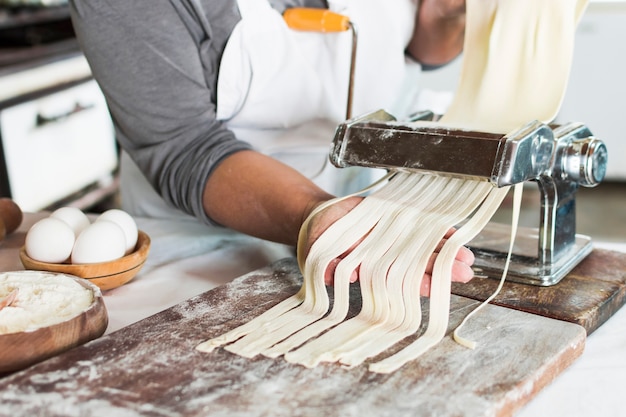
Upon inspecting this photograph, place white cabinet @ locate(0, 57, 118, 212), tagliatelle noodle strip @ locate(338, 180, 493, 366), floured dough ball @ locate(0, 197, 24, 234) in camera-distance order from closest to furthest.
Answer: tagliatelle noodle strip @ locate(338, 180, 493, 366), floured dough ball @ locate(0, 197, 24, 234), white cabinet @ locate(0, 57, 118, 212)

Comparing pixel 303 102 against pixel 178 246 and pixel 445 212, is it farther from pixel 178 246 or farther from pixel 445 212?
pixel 445 212

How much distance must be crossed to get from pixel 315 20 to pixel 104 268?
522 millimetres

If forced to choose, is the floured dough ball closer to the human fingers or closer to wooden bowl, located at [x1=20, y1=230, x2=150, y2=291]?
wooden bowl, located at [x1=20, y1=230, x2=150, y2=291]

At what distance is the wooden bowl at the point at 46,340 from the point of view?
30.4 inches

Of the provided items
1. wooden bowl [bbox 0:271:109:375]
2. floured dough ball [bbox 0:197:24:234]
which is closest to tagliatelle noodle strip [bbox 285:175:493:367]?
wooden bowl [bbox 0:271:109:375]

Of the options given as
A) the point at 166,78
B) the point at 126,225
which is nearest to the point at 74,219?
the point at 126,225

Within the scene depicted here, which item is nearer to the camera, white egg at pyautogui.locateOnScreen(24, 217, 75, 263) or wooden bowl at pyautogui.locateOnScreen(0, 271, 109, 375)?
wooden bowl at pyautogui.locateOnScreen(0, 271, 109, 375)

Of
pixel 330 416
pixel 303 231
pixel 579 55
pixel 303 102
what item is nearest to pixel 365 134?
pixel 303 231

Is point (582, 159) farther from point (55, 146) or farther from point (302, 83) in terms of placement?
point (55, 146)

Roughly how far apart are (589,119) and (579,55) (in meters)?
0.33

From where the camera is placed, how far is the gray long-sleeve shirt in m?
1.13

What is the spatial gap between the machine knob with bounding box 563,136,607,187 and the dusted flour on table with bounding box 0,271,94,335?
0.63 metres

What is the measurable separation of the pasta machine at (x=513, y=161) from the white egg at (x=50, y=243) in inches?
14.6

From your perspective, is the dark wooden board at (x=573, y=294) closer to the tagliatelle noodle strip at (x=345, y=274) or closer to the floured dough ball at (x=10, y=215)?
the tagliatelle noodle strip at (x=345, y=274)
